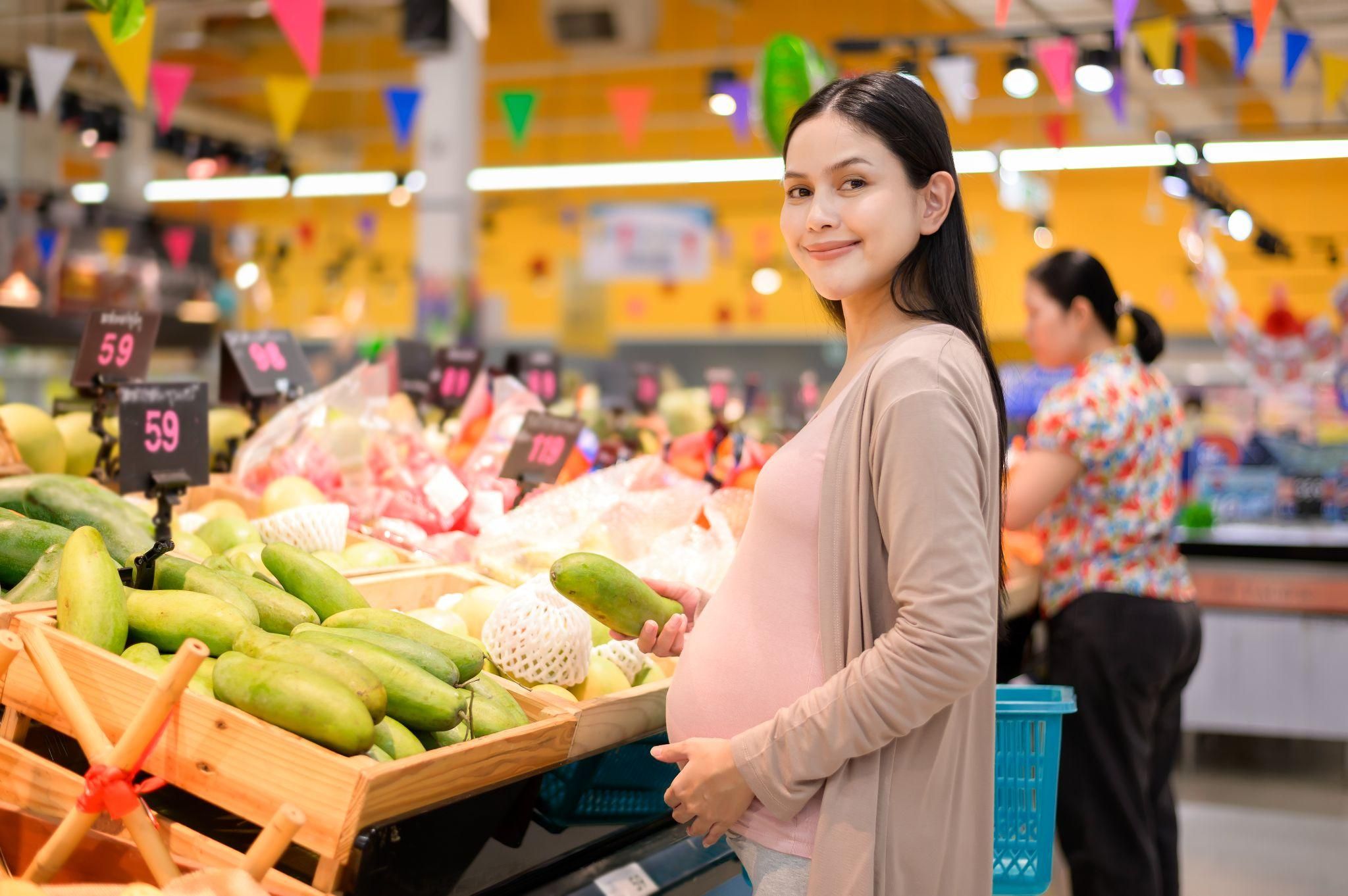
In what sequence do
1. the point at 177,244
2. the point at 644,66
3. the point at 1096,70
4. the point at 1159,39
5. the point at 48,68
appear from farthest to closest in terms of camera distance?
the point at 177,244 < the point at 644,66 < the point at 1096,70 < the point at 1159,39 < the point at 48,68

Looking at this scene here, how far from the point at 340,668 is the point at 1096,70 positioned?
602 cm

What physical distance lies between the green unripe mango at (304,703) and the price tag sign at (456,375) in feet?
8.77

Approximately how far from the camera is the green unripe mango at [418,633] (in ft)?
5.51

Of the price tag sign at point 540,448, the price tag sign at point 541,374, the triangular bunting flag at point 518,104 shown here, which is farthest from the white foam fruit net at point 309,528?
the triangular bunting flag at point 518,104

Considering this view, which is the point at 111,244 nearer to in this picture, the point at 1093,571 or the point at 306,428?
the point at 306,428

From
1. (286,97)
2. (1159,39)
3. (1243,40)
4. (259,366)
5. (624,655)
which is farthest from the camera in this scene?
(286,97)

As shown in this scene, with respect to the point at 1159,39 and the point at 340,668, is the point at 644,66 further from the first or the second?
the point at 340,668

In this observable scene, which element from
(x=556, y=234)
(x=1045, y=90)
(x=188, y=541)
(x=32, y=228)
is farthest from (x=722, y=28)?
(x=188, y=541)

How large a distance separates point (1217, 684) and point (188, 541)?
16.2ft

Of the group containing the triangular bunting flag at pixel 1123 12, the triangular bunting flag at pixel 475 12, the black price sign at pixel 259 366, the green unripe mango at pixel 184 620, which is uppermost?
the triangular bunting flag at pixel 1123 12

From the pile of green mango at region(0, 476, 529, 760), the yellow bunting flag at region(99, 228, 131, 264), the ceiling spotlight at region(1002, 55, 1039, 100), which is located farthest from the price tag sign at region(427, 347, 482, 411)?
the yellow bunting flag at region(99, 228, 131, 264)

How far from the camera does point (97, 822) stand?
1.55m

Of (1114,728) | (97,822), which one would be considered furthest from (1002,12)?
(97,822)

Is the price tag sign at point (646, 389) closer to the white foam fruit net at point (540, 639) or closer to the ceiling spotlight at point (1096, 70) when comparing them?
the ceiling spotlight at point (1096, 70)
